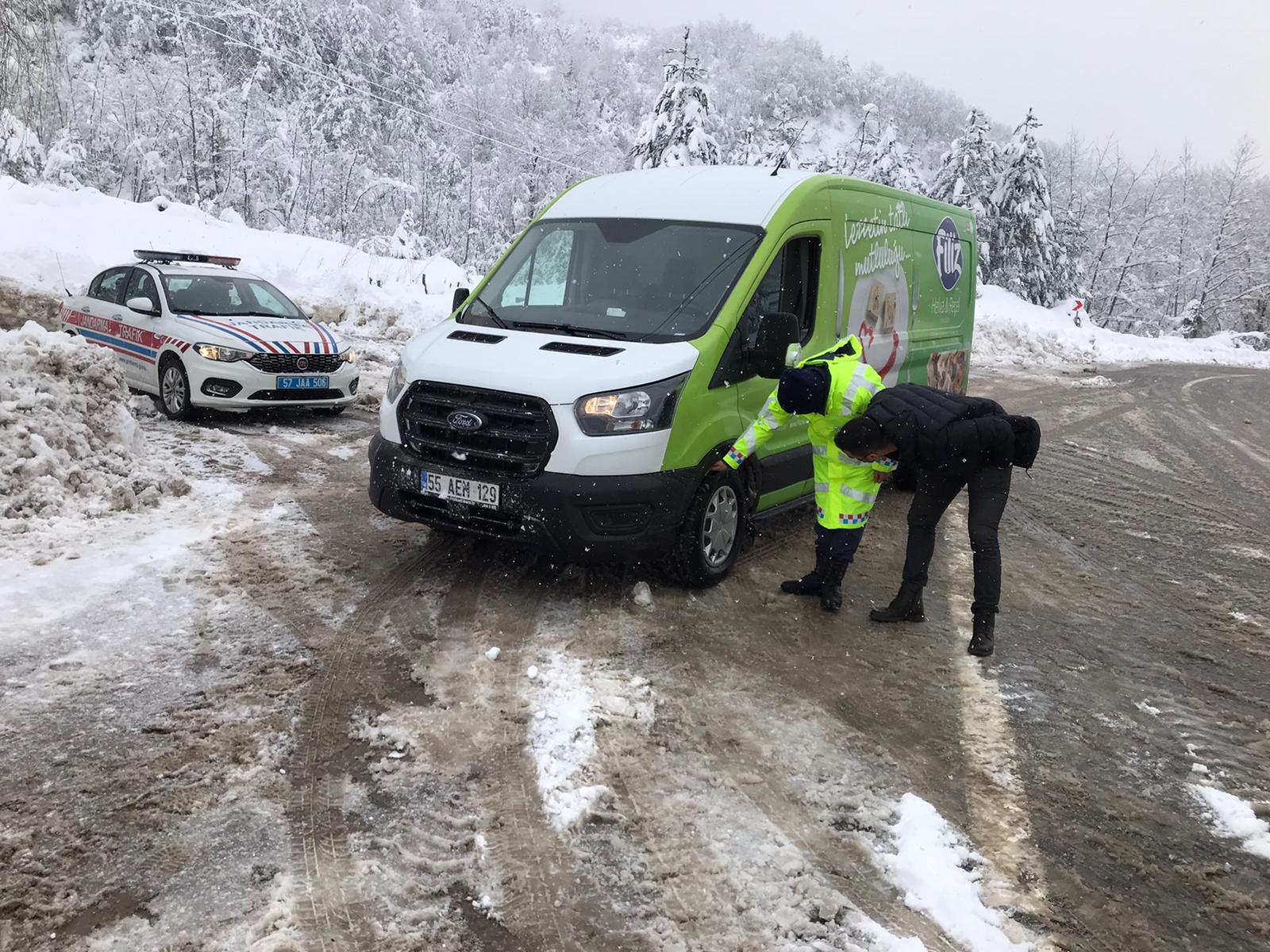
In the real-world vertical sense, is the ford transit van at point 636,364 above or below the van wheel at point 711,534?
above

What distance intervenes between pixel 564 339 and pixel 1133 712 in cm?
355

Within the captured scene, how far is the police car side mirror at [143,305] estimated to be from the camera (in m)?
9.66

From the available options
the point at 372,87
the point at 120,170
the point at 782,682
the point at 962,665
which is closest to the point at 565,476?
the point at 782,682

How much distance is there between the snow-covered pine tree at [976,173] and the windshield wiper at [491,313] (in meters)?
37.1

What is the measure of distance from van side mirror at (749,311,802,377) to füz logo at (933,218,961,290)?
365 centimetres

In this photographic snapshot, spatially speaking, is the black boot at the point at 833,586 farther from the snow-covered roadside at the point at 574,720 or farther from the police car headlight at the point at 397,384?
the police car headlight at the point at 397,384

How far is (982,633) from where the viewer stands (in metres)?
5.08

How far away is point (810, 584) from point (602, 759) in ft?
7.73

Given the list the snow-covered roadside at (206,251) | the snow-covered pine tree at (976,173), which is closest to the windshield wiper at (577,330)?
the snow-covered roadside at (206,251)

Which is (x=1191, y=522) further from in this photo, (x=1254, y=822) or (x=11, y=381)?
(x=11, y=381)

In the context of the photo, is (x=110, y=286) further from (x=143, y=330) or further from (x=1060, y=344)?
(x=1060, y=344)

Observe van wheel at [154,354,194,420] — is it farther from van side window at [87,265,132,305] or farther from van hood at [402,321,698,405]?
van hood at [402,321,698,405]

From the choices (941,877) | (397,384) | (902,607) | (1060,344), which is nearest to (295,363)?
(397,384)

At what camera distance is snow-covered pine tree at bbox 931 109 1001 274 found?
39125 millimetres
